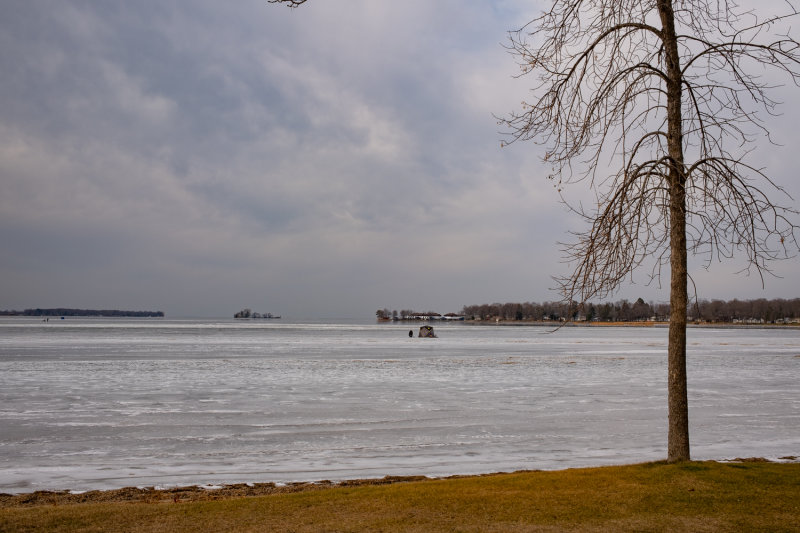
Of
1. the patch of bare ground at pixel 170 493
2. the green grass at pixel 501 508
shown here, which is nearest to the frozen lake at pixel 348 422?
the patch of bare ground at pixel 170 493

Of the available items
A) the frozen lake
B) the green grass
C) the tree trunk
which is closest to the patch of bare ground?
the frozen lake

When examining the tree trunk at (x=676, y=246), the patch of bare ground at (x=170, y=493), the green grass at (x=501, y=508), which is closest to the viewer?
the green grass at (x=501, y=508)

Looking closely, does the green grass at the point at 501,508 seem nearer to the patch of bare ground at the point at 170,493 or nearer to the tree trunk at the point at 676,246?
the tree trunk at the point at 676,246

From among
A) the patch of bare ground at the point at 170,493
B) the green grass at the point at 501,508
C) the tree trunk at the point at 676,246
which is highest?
the tree trunk at the point at 676,246

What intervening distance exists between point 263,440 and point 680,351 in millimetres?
6696

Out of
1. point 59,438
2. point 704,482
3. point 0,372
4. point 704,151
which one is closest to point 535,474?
point 704,482

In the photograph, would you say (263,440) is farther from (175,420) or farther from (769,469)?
(769,469)

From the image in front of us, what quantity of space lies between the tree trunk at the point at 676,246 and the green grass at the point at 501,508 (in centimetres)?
55

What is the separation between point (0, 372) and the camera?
73.4ft

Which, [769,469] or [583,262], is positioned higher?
[583,262]

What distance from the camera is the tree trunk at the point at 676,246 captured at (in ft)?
23.2

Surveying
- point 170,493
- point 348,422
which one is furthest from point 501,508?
point 348,422

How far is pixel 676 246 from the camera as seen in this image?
23.4 feet

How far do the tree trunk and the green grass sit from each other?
55 centimetres
